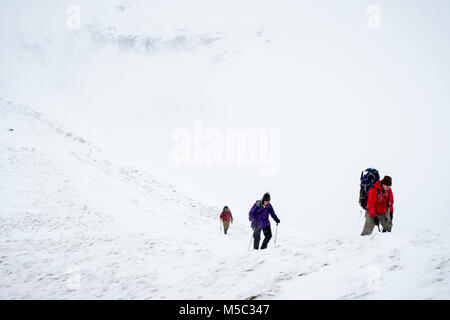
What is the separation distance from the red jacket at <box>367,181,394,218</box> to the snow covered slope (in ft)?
2.12

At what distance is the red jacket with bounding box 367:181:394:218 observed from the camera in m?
7.16

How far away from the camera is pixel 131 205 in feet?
64.2

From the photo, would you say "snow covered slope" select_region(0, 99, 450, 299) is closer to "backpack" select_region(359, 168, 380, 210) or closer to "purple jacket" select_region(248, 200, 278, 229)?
"purple jacket" select_region(248, 200, 278, 229)

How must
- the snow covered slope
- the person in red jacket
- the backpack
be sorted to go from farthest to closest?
the backpack
the person in red jacket
the snow covered slope

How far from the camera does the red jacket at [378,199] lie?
716cm

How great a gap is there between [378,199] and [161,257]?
6.11 m

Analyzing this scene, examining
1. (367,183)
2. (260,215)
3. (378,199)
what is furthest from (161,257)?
(367,183)

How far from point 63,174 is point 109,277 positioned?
16.8 metres

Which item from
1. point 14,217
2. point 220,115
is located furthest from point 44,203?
point 220,115

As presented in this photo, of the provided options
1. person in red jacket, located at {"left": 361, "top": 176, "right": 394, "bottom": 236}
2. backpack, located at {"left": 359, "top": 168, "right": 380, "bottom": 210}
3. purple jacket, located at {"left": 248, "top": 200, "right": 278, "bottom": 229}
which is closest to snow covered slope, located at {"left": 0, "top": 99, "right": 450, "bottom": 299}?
person in red jacket, located at {"left": 361, "top": 176, "right": 394, "bottom": 236}

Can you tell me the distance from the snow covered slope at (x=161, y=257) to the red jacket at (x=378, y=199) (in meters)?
0.65

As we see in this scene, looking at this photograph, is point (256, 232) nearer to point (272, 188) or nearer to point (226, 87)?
point (272, 188)

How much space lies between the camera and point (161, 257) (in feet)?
28.7

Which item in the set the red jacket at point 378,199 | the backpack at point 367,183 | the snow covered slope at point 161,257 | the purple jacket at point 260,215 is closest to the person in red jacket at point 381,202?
the red jacket at point 378,199
